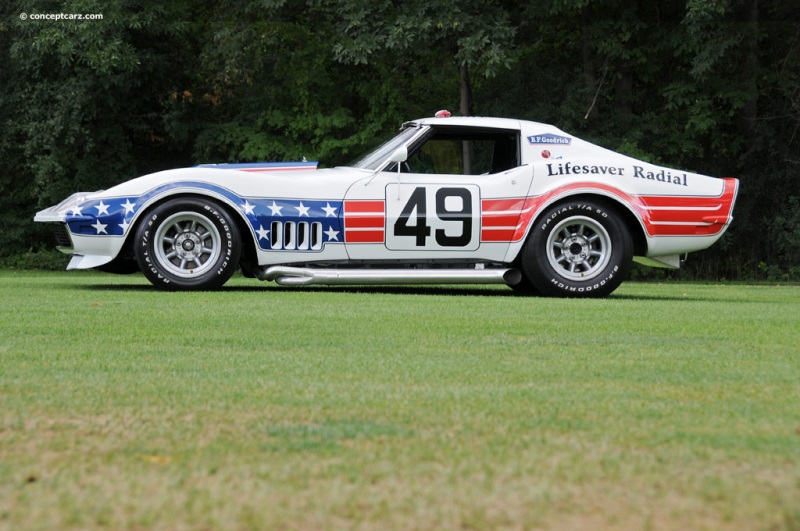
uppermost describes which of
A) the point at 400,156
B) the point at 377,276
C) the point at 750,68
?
the point at 750,68

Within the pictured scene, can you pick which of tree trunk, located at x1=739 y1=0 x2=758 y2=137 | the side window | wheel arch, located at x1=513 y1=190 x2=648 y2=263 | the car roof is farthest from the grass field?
tree trunk, located at x1=739 y1=0 x2=758 y2=137

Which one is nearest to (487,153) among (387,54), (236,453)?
(236,453)

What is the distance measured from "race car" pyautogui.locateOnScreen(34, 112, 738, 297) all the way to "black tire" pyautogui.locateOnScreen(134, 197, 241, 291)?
1cm

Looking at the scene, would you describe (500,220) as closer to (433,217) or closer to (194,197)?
(433,217)

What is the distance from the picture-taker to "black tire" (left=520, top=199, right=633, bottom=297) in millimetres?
10281

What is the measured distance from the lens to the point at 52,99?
80.7 ft

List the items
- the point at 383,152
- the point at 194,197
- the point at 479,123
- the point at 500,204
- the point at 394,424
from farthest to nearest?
the point at 479,123 → the point at 383,152 → the point at 500,204 → the point at 194,197 → the point at 394,424

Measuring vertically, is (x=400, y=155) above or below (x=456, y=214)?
above

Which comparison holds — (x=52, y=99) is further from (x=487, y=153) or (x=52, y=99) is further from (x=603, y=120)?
(x=487, y=153)

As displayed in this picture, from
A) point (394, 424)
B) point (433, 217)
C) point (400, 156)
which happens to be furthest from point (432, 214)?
point (394, 424)

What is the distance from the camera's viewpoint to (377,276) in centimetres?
1011

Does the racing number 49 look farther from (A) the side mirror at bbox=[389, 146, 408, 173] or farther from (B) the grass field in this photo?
(B) the grass field

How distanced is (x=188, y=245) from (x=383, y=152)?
1.98m

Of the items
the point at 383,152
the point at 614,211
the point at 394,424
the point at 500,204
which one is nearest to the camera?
the point at 394,424
